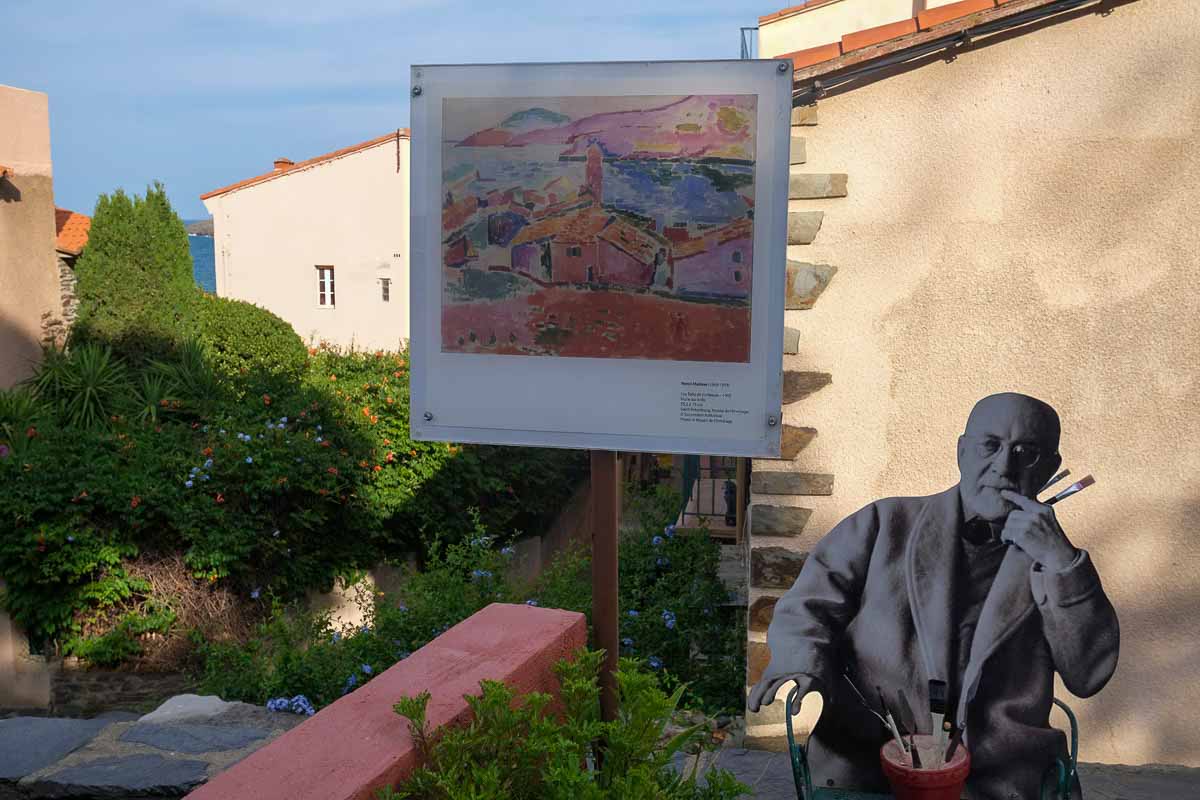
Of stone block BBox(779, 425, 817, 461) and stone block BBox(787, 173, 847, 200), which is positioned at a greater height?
stone block BBox(787, 173, 847, 200)

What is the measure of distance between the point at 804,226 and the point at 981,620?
1.55 metres

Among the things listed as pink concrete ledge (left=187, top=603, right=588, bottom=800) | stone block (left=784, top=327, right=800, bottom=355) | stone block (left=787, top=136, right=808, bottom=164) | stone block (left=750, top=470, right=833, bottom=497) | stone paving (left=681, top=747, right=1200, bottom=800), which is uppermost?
stone block (left=787, top=136, right=808, bottom=164)

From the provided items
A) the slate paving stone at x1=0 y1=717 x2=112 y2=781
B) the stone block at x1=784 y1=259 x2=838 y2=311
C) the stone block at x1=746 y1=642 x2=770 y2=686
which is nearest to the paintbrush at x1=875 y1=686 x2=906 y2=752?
the stone block at x1=746 y1=642 x2=770 y2=686

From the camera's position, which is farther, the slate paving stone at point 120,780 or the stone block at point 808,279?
the stone block at point 808,279

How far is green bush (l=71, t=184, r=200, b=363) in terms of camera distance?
1394 cm

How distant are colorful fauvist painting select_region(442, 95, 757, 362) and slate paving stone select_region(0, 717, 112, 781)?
6.76ft

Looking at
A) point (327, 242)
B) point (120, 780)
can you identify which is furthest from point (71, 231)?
point (120, 780)

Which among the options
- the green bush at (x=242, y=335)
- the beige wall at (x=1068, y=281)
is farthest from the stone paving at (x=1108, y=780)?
the green bush at (x=242, y=335)

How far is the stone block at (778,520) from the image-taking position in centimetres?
413

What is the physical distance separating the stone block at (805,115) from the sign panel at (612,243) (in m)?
1.26

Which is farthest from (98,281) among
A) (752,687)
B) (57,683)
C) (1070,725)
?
(1070,725)

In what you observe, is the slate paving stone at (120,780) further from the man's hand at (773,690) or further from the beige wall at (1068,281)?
the beige wall at (1068,281)

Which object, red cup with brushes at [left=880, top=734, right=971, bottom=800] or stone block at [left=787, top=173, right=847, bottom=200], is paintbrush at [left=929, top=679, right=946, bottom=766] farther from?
stone block at [left=787, top=173, right=847, bottom=200]

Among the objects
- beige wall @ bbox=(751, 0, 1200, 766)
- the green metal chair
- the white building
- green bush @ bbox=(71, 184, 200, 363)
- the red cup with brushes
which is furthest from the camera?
the white building
